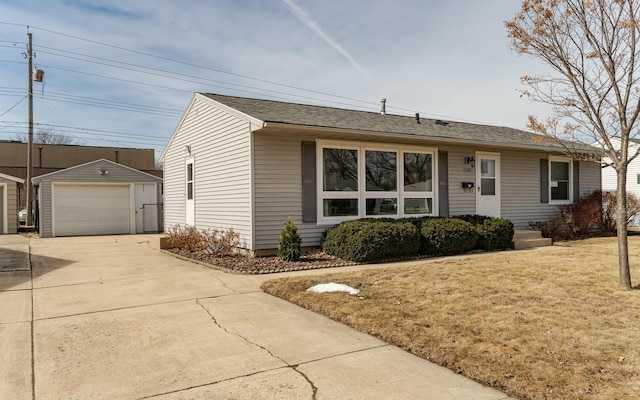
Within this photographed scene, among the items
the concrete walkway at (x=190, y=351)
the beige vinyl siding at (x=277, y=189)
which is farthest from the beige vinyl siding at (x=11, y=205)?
the beige vinyl siding at (x=277, y=189)

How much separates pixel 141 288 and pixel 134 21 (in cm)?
1102

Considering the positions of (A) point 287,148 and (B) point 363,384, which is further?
(A) point 287,148

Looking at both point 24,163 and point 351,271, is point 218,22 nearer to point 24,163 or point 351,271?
point 351,271

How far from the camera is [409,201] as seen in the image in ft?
37.8

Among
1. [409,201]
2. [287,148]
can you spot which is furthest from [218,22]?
[409,201]

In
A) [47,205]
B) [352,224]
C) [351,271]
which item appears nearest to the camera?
[351,271]

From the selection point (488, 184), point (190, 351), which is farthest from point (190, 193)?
point (190, 351)

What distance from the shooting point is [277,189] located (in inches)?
381

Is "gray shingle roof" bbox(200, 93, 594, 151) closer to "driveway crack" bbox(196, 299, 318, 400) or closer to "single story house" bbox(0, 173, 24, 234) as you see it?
"driveway crack" bbox(196, 299, 318, 400)

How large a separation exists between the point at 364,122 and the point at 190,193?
18.9 ft

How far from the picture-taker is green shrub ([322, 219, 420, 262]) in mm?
8852

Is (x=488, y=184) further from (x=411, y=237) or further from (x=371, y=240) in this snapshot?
(x=371, y=240)

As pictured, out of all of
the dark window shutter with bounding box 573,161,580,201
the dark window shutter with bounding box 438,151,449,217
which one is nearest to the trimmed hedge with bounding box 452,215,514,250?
the dark window shutter with bounding box 438,151,449,217

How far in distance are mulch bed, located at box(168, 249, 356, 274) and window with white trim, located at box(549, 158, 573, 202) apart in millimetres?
9291
